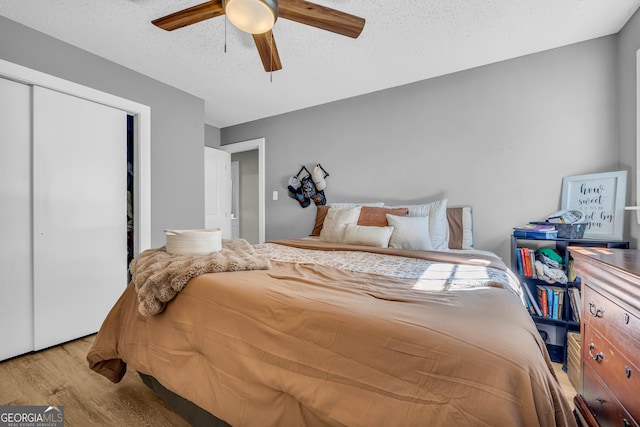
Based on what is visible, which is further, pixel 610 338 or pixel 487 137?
pixel 487 137

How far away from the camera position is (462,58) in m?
2.38

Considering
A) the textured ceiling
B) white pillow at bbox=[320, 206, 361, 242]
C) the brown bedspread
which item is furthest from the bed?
the textured ceiling

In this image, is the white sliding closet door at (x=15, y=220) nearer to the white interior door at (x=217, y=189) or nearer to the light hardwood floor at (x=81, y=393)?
the light hardwood floor at (x=81, y=393)

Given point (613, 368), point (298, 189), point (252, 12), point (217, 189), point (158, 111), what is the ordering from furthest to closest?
point (217, 189) < point (298, 189) < point (158, 111) < point (252, 12) < point (613, 368)

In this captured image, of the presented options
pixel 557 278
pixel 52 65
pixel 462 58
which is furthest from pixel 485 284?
pixel 52 65

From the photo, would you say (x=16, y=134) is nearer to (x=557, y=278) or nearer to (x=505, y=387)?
(x=505, y=387)

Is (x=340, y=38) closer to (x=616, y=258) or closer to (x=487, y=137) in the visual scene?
(x=487, y=137)

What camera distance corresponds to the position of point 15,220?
1982 millimetres

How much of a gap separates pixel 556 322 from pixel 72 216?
3.81 metres

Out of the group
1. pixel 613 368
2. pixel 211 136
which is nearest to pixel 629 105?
pixel 613 368

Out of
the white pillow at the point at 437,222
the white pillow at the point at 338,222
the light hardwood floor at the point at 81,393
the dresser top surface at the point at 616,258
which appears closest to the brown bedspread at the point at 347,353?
Answer: the light hardwood floor at the point at 81,393

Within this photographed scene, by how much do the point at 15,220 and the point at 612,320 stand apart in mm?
3446

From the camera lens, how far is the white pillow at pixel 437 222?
7.45 ft

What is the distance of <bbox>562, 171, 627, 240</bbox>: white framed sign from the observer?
76.9 inches
